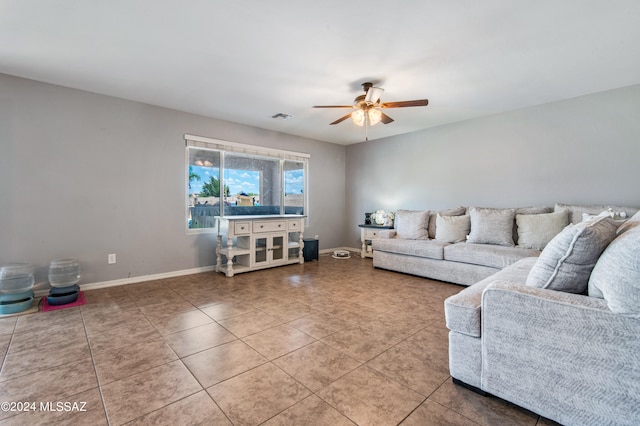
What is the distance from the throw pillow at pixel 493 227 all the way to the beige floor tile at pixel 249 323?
9.64 ft

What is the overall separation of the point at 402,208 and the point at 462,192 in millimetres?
1116

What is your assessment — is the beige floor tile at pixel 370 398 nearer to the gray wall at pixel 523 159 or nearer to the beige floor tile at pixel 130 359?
the beige floor tile at pixel 130 359

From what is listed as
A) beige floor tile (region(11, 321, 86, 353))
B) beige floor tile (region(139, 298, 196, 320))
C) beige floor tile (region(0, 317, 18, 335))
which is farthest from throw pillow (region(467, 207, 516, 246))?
beige floor tile (region(0, 317, 18, 335))

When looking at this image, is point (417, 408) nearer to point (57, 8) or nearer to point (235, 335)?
point (235, 335)

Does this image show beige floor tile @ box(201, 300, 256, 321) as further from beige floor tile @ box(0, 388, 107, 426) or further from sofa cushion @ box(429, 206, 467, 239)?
sofa cushion @ box(429, 206, 467, 239)

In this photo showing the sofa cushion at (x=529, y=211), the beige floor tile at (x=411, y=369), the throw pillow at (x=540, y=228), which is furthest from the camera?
the sofa cushion at (x=529, y=211)

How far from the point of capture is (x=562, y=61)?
2.63 metres

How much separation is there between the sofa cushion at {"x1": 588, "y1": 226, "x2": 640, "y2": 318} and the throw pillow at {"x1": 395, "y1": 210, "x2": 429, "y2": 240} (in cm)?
311

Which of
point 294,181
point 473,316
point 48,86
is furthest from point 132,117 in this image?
point 473,316

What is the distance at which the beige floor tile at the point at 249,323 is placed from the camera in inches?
92.0

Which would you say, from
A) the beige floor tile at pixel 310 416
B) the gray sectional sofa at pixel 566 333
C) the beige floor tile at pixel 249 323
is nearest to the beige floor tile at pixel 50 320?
the beige floor tile at pixel 249 323

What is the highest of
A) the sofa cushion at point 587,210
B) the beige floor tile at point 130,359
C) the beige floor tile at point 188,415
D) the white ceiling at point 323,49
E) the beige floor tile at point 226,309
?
the white ceiling at point 323,49

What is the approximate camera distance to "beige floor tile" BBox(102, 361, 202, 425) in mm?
1433

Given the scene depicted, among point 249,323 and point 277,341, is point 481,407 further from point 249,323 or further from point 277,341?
point 249,323
